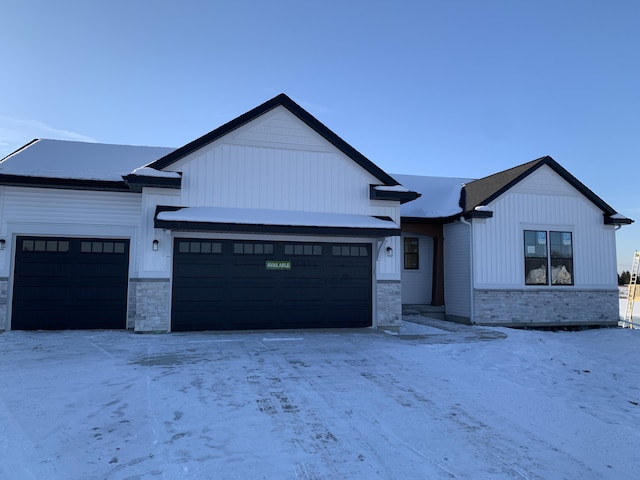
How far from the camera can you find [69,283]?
504 inches

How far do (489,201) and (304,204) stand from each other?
6.75 metres

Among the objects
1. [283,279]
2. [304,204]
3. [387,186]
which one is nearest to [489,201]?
[387,186]

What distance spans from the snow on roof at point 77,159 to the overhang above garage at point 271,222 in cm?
289

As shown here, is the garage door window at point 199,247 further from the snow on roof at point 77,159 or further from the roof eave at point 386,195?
the roof eave at point 386,195

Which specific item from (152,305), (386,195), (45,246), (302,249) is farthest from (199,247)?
(386,195)

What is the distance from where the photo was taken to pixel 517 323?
1585cm

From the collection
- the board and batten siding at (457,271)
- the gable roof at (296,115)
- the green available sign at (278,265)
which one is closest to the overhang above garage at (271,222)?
the green available sign at (278,265)

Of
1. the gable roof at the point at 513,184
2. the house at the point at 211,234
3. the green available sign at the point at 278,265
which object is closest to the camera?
the house at the point at 211,234

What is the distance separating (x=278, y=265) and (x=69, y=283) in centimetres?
581

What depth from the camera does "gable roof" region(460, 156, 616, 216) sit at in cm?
1592

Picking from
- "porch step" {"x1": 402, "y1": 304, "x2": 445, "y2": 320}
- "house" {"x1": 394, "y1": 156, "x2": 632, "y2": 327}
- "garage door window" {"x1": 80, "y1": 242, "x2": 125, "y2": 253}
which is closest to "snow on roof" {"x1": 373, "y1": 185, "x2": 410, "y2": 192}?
"house" {"x1": 394, "y1": 156, "x2": 632, "y2": 327}

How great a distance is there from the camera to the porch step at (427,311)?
16969mm

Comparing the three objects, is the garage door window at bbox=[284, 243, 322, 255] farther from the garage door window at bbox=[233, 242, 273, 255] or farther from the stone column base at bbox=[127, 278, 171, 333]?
the stone column base at bbox=[127, 278, 171, 333]

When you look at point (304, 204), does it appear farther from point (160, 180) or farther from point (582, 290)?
point (582, 290)
